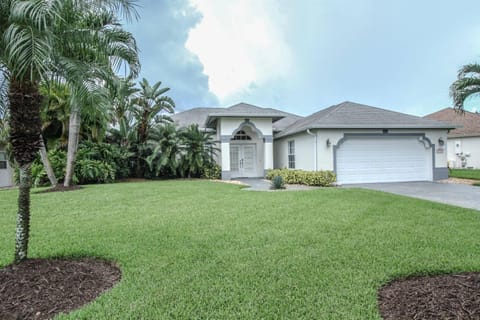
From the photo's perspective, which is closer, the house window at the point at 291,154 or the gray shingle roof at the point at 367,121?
the gray shingle roof at the point at 367,121

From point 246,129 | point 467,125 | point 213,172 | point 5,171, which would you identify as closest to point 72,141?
point 213,172

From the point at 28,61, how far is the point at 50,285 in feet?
8.70

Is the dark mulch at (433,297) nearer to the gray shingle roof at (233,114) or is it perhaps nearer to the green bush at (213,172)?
the gray shingle roof at (233,114)

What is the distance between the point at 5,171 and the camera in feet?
59.6

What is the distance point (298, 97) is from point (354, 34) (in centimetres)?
881

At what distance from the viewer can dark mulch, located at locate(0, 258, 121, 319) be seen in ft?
9.47

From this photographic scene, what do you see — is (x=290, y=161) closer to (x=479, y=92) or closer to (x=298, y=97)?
(x=298, y=97)

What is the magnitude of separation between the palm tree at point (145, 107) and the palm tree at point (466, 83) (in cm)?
1531

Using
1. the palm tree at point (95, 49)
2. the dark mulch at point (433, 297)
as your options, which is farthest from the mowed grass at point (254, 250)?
the palm tree at point (95, 49)

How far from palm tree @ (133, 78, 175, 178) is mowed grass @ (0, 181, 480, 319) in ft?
32.0

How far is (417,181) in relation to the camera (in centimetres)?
1412

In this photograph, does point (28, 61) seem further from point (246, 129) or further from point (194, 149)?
point (246, 129)

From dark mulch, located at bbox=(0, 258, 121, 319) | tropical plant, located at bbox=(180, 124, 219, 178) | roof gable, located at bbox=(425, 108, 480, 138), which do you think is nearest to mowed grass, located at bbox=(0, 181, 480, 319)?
dark mulch, located at bbox=(0, 258, 121, 319)

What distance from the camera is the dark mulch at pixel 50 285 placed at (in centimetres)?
289
